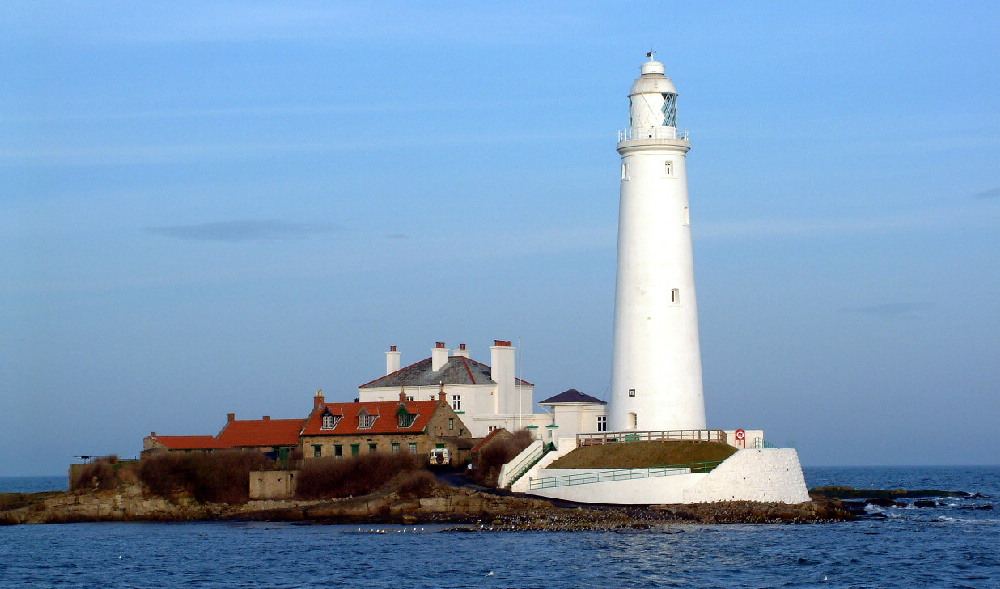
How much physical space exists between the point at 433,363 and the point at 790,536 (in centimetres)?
2820

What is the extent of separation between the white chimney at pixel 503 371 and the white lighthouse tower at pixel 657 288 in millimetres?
15287

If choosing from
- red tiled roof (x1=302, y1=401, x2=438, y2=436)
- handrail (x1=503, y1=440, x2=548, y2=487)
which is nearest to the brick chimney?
red tiled roof (x1=302, y1=401, x2=438, y2=436)

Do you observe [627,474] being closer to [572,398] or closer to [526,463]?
[526,463]

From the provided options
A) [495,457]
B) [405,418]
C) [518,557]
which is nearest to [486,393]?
[405,418]

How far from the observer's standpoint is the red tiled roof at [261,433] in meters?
59.5

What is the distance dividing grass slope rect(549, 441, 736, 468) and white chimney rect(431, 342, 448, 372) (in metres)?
17.7

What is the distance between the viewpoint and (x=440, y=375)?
63781 mm

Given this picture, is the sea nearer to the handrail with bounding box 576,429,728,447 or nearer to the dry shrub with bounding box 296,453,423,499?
the handrail with bounding box 576,429,728,447

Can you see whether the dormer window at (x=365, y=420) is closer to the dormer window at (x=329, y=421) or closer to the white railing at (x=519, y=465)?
the dormer window at (x=329, y=421)

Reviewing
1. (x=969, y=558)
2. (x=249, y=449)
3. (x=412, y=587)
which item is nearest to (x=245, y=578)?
(x=412, y=587)

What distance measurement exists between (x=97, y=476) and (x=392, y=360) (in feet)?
52.4

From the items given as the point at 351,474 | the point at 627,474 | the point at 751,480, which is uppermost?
the point at 351,474

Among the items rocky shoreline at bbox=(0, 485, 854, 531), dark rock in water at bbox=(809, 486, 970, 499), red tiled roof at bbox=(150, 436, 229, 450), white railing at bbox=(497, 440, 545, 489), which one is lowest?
rocky shoreline at bbox=(0, 485, 854, 531)

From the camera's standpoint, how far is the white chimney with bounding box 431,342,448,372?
6481 cm
